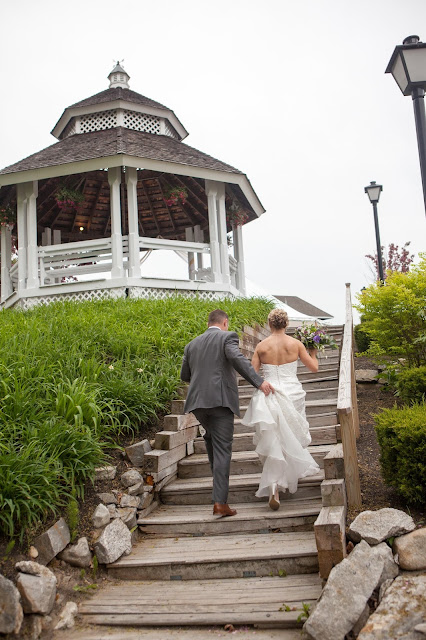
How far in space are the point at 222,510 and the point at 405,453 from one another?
1684 millimetres

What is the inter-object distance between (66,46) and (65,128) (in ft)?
16.6

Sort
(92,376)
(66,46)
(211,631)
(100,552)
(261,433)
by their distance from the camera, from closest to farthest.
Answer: (211,631) < (100,552) < (261,433) < (92,376) < (66,46)

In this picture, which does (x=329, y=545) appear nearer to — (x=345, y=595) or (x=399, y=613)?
(x=345, y=595)

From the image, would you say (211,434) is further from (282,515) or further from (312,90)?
(312,90)

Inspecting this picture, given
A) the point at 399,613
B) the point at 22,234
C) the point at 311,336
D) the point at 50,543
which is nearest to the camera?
the point at 399,613

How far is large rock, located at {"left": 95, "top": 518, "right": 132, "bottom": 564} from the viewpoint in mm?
4641

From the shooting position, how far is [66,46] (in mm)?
19094

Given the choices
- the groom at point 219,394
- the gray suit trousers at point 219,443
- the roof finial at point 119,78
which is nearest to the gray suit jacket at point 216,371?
the groom at point 219,394

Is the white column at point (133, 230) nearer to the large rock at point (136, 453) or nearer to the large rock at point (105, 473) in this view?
the large rock at point (136, 453)

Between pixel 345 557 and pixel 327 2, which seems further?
pixel 327 2

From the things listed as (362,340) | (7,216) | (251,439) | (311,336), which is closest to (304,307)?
(362,340)

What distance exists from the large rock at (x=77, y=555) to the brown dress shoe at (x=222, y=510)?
117cm

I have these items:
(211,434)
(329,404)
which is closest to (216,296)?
(329,404)

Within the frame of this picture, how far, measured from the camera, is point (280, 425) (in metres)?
5.08
